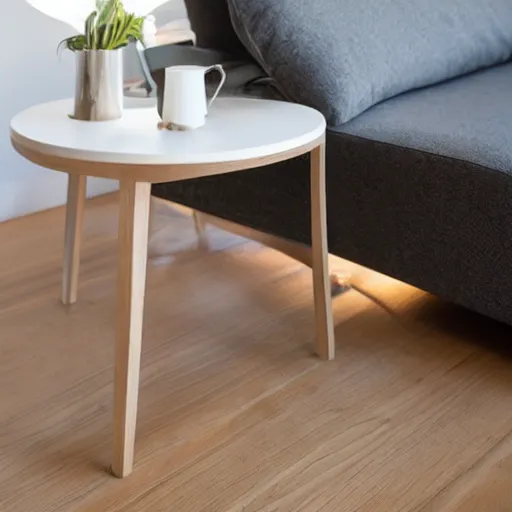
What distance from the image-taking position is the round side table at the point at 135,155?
0.91 meters

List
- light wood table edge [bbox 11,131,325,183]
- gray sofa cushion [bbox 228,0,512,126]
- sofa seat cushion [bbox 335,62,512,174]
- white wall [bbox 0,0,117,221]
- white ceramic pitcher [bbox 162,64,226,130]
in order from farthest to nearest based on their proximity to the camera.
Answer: white wall [bbox 0,0,117,221] → gray sofa cushion [bbox 228,0,512,126] → sofa seat cushion [bbox 335,62,512,174] → white ceramic pitcher [bbox 162,64,226,130] → light wood table edge [bbox 11,131,325,183]

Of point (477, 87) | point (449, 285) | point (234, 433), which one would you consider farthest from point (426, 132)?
point (234, 433)

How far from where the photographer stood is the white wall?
174 centimetres

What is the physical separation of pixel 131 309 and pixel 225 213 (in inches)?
23.2

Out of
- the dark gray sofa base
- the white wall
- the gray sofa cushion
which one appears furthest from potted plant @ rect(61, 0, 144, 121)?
the white wall

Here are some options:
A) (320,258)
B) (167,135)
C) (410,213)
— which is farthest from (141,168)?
(410,213)

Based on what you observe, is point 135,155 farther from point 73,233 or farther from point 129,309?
point 73,233

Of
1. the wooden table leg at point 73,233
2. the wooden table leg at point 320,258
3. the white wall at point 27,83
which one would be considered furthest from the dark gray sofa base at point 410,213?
the white wall at point 27,83

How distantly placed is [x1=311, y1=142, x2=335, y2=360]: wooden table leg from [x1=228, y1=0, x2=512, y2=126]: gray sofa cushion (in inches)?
6.1

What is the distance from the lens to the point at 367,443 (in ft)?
3.49

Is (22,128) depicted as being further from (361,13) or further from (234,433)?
(361,13)

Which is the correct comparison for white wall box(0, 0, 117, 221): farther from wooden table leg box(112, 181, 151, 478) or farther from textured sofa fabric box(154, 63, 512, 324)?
wooden table leg box(112, 181, 151, 478)

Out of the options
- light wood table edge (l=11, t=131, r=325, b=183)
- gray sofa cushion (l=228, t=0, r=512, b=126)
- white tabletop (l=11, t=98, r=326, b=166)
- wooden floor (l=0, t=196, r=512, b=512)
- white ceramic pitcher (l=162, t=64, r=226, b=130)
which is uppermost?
gray sofa cushion (l=228, t=0, r=512, b=126)

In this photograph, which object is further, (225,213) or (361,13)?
(225,213)
